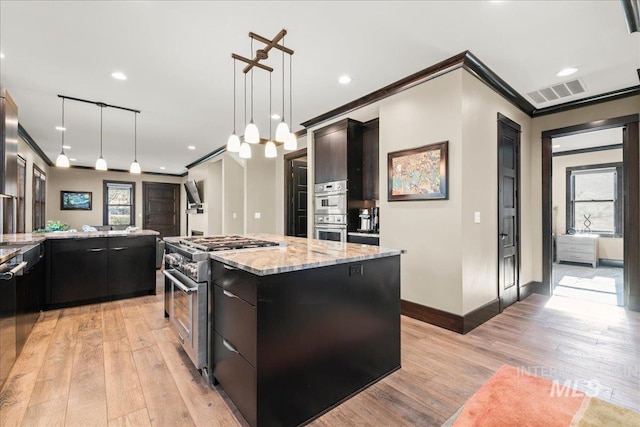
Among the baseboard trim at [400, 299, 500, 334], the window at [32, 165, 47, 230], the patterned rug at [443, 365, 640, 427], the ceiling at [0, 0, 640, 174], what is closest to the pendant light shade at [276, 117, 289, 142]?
the ceiling at [0, 0, 640, 174]

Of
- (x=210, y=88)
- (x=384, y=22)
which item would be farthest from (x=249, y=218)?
(x=384, y=22)

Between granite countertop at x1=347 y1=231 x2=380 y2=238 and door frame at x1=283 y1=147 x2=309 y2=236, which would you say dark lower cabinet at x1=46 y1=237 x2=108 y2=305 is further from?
granite countertop at x1=347 y1=231 x2=380 y2=238

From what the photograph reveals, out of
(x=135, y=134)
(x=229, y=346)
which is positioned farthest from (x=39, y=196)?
(x=229, y=346)

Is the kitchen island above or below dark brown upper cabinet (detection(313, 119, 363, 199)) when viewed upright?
below

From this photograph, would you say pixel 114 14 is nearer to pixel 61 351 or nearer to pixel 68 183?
pixel 61 351

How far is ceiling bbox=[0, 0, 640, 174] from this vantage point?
2.26 meters

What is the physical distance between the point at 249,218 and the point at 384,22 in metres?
4.52

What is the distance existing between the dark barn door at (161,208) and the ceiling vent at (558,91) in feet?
35.2

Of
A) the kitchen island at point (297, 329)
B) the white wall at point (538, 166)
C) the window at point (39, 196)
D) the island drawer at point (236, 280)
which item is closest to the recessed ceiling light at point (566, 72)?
the white wall at point (538, 166)

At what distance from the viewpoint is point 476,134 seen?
3176mm

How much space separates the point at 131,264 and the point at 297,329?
3.54m

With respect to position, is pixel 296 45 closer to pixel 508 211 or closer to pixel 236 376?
pixel 236 376

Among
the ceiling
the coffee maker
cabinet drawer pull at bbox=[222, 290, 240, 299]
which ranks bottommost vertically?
cabinet drawer pull at bbox=[222, 290, 240, 299]

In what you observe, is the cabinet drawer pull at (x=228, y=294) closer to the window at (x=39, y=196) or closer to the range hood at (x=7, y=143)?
the range hood at (x=7, y=143)
